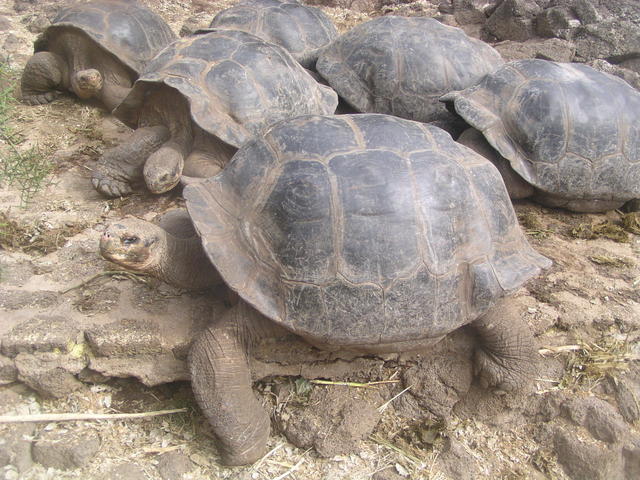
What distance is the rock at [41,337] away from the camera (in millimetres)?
2352

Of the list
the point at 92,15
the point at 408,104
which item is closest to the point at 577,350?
the point at 408,104

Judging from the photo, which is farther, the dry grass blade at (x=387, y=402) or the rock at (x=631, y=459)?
the dry grass blade at (x=387, y=402)

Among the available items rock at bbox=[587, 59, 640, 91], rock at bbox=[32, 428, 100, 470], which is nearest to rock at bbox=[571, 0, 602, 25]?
rock at bbox=[587, 59, 640, 91]

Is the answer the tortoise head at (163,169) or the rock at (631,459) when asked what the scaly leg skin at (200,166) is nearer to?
the tortoise head at (163,169)

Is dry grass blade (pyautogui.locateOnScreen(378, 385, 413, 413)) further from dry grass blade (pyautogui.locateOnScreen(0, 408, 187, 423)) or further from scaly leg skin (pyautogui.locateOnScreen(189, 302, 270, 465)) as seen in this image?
dry grass blade (pyautogui.locateOnScreen(0, 408, 187, 423))

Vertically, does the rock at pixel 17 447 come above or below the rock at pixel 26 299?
below

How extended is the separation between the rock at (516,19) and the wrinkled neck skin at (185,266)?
21.5 ft

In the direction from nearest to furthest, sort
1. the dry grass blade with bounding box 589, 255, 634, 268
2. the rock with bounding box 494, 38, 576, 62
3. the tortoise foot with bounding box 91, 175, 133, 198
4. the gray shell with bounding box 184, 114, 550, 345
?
the gray shell with bounding box 184, 114, 550, 345 → the dry grass blade with bounding box 589, 255, 634, 268 → the tortoise foot with bounding box 91, 175, 133, 198 → the rock with bounding box 494, 38, 576, 62

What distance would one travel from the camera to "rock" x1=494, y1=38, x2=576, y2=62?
19.7ft


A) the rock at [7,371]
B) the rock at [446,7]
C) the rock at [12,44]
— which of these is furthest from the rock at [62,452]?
the rock at [446,7]

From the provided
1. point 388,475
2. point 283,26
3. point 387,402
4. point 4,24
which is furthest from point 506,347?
point 4,24

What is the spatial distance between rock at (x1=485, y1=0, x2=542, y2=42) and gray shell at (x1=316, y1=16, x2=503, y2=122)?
3.32 metres

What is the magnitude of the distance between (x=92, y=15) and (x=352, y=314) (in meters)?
4.46

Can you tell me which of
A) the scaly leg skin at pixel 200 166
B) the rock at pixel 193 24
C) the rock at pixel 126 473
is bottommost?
the rock at pixel 126 473
